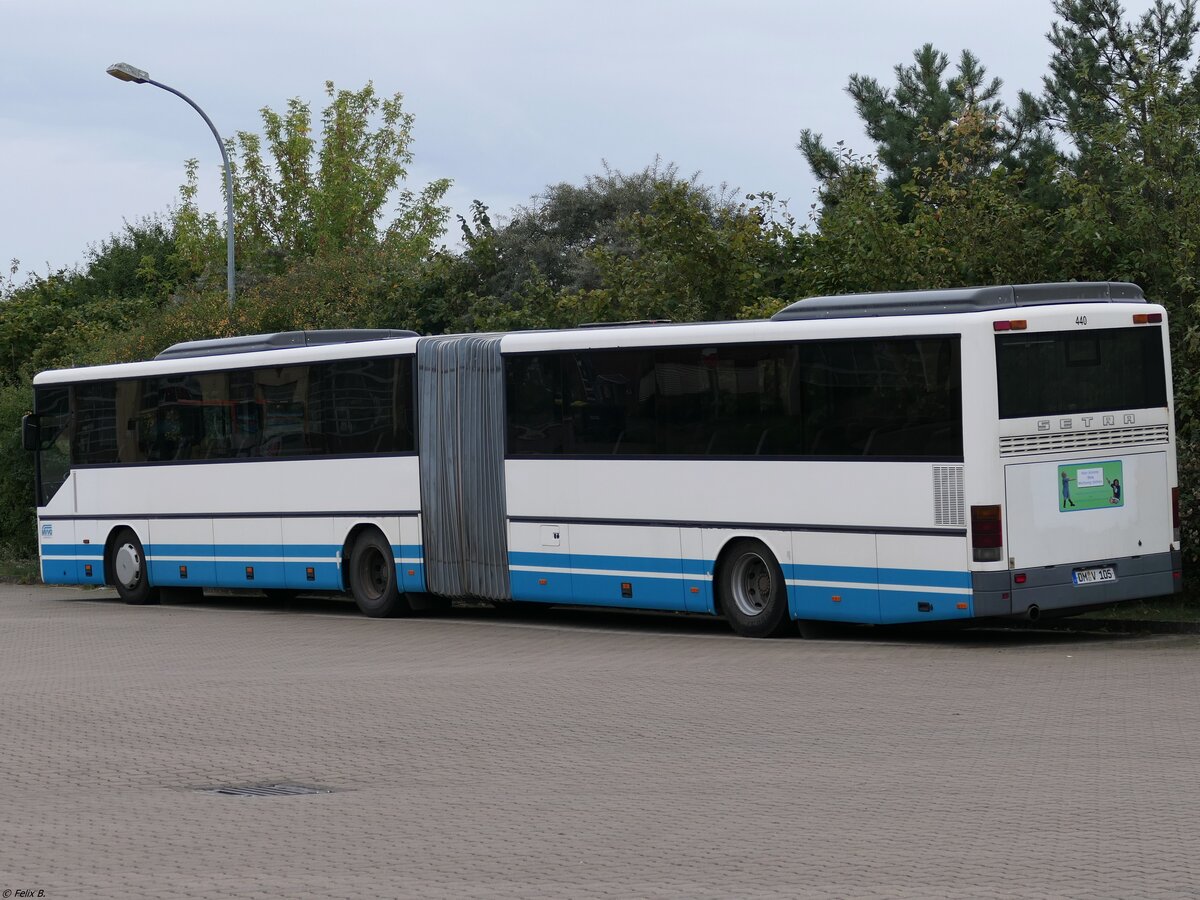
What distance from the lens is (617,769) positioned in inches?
412

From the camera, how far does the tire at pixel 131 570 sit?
82.3ft

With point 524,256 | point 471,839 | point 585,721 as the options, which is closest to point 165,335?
point 524,256

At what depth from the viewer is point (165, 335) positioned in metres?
34.2

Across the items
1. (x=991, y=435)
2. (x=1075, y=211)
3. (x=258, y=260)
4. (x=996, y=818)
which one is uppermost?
(x=258, y=260)

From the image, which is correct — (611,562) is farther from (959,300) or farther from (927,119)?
(927,119)

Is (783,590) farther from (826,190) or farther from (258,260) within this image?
(258,260)

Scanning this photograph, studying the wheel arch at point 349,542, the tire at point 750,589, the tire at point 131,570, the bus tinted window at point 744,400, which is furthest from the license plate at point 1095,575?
the tire at point 131,570

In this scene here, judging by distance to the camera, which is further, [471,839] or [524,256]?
[524,256]

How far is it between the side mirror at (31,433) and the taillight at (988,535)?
1493cm

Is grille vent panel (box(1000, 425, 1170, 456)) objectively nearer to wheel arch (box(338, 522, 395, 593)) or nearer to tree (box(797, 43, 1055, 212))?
wheel arch (box(338, 522, 395, 593))

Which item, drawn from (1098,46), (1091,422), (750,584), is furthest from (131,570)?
(1098,46)

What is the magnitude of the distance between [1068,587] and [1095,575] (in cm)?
36

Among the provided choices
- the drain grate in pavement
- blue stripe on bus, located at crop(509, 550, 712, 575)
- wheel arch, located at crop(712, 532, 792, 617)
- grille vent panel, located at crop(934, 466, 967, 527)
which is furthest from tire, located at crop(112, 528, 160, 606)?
the drain grate in pavement

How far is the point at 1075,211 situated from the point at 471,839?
1405cm
